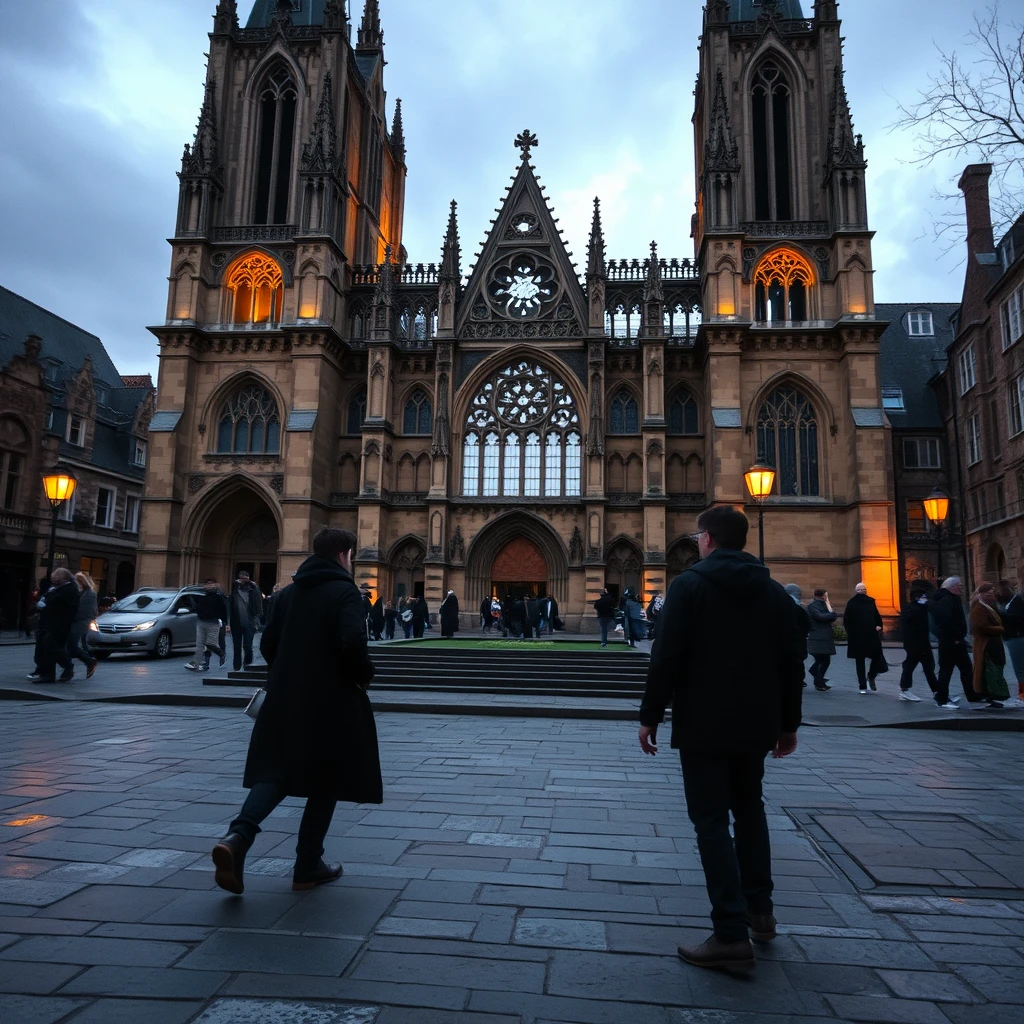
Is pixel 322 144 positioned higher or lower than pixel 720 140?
higher

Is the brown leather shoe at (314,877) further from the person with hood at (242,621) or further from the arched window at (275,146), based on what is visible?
the arched window at (275,146)

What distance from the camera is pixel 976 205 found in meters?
35.6

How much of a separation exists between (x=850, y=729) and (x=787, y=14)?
126 feet

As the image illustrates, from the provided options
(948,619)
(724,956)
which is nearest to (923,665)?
(948,619)

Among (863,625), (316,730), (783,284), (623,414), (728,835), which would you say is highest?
(783,284)

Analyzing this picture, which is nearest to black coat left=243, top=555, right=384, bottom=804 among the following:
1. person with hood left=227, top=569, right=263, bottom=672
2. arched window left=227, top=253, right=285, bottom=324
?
person with hood left=227, top=569, right=263, bottom=672

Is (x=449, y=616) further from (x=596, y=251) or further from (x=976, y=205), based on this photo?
(x=976, y=205)

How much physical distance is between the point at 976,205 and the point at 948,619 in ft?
103

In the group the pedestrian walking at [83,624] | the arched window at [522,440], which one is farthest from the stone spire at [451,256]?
the pedestrian walking at [83,624]

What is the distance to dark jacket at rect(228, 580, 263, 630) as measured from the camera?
15.3 meters

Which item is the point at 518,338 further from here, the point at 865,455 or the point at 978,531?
the point at 978,531

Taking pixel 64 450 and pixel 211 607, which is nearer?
pixel 211 607

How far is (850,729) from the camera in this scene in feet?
34.1

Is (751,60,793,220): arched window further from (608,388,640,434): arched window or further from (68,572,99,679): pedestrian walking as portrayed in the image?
(68,572,99,679): pedestrian walking
